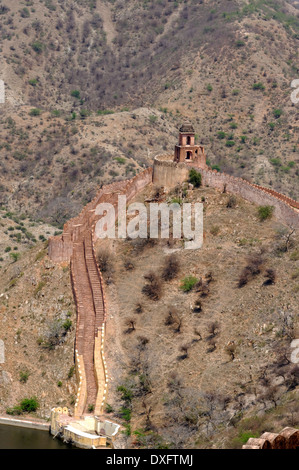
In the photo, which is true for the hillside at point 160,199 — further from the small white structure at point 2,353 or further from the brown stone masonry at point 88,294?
the brown stone masonry at point 88,294

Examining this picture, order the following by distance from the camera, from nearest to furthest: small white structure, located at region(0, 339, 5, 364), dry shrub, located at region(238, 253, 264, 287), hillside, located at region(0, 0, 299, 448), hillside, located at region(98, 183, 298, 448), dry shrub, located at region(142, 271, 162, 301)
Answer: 1. hillside, located at region(98, 183, 298, 448)
2. hillside, located at region(0, 0, 299, 448)
3. dry shrub, located at region(238, 253, 264, 287)
4. small white structure, located at region(0, 339, 5, 364)
5. dry shrub, located at region(142, 271, 162, 301)

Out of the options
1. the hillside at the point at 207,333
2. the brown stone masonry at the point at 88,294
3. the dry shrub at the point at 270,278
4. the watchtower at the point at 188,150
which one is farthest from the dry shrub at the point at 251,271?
the watchtower at the point at 188,150

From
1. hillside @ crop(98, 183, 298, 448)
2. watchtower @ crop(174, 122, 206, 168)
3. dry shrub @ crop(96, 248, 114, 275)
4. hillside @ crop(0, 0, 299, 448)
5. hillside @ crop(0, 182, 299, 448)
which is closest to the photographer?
hillside @ crop(98, 183, 298, 448)

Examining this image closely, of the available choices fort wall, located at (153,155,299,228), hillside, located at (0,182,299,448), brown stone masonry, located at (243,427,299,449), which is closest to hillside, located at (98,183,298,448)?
hillside, located at (0,182,299,448)

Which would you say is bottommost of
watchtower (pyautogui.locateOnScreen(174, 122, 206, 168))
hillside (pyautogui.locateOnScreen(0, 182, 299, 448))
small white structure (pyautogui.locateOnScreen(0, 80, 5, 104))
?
hillside (pyautogui.locateOnScreen(0, 182, 299, 448))

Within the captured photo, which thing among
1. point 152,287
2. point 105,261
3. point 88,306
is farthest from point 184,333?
point 105,261

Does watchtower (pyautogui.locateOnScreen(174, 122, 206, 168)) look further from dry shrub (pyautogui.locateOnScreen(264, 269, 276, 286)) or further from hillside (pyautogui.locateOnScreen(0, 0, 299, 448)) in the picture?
dry shrub (pyautogui.locateOnScreen(264, 269, 276, 286))

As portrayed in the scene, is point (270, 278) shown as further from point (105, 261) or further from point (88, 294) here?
point (88, 294)

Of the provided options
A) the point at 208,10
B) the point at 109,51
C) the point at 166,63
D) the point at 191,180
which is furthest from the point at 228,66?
the point at 191,180
